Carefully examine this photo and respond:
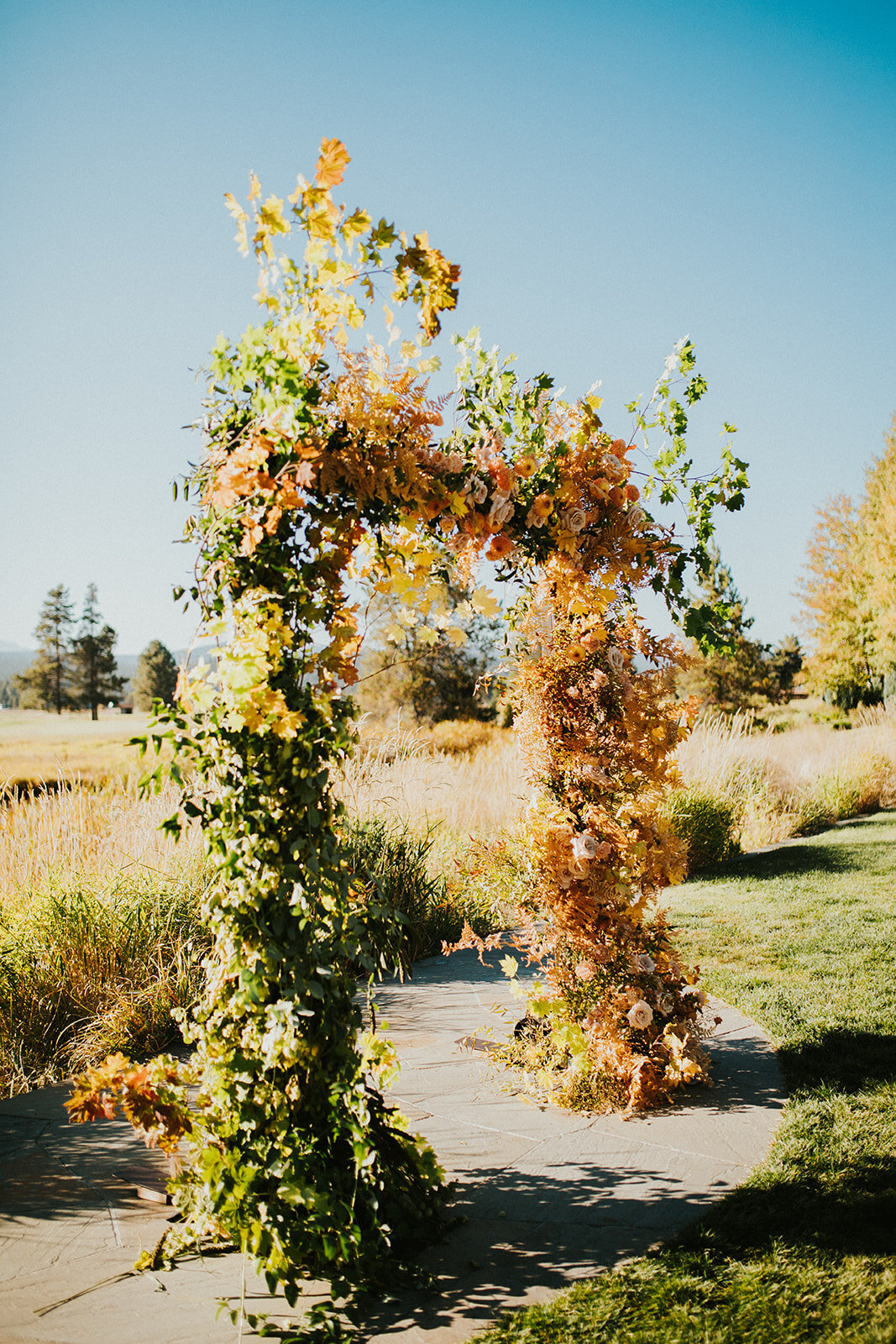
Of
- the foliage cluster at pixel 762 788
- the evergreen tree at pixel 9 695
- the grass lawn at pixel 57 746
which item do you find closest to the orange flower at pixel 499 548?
the grass lawn at pixel 57 746

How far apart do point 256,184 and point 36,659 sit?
114ft

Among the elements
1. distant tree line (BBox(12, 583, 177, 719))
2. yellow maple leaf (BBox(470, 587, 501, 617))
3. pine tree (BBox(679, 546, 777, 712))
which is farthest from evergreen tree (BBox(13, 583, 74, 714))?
yellow maple leaf (BBox(470, 587, 501, 617))

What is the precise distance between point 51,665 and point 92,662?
170 cm

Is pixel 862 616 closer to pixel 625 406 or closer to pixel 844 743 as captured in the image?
pixel 844 743

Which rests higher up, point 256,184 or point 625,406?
point 256,184

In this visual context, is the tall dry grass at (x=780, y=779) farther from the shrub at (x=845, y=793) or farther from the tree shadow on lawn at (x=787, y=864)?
the tree shadow on lawn at (x=787, y=864)

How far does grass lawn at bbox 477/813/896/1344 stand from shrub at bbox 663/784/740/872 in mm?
2770

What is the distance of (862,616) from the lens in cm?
2164

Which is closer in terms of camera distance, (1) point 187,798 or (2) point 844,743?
(1) point 187,798

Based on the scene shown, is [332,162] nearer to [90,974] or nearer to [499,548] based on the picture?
[499,548]

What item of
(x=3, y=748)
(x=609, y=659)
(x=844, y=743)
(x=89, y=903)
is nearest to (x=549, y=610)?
(x=609, y=659)

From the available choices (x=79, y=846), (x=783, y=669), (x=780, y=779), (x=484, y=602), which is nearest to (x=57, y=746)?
(x=79, y=846)

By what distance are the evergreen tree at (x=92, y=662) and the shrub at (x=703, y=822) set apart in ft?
99.8

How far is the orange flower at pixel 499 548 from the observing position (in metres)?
2.83
